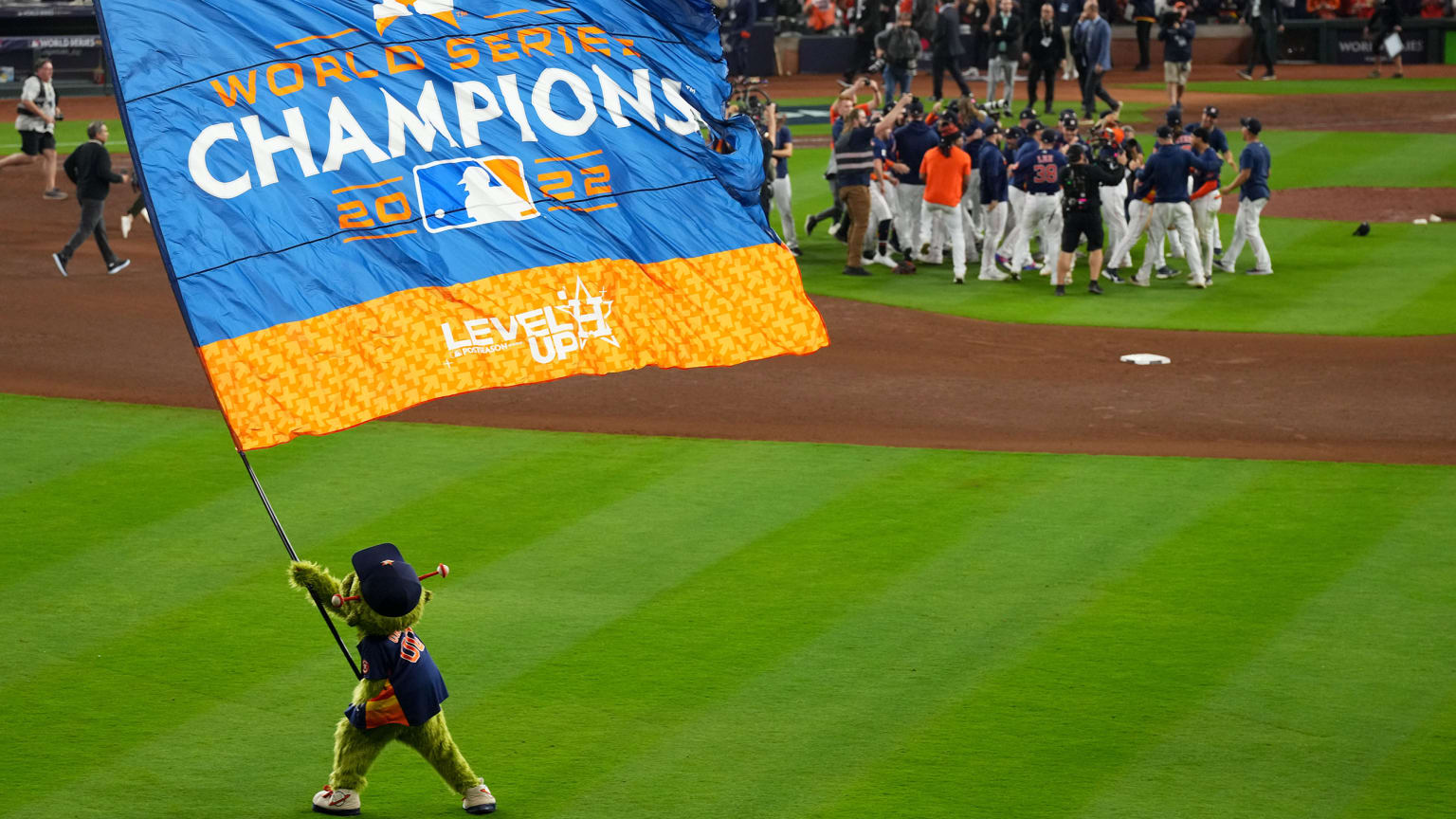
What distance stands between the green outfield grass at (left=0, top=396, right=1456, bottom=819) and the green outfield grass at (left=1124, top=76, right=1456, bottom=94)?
2601 cm

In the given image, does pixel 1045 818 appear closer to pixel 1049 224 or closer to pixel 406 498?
pixel 406 498

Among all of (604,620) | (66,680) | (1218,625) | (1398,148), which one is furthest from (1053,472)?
(1398,148)

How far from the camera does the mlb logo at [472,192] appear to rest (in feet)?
22.9

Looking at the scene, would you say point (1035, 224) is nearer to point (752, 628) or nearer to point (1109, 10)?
point (752, 628)

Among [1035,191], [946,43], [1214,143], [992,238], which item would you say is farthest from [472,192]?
[946,43]

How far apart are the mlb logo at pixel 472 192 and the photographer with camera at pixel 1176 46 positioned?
89.1 feet

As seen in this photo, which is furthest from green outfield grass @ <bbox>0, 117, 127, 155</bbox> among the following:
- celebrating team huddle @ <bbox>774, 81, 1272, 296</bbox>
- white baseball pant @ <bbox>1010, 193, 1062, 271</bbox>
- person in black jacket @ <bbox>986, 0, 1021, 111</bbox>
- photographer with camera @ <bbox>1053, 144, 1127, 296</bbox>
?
photographer with camera @ <bbox>1053, 144, 1127, 296</bbox>

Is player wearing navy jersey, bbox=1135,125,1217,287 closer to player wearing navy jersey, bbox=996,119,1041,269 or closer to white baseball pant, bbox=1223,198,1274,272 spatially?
white baseball pant, bbox=1223,198,1274,272

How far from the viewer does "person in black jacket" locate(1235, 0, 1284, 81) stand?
38469 mm

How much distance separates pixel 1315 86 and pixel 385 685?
3494cm

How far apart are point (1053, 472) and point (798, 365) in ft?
13.7

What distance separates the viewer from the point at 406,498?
12.4 metres

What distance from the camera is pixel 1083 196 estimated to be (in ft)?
63.7

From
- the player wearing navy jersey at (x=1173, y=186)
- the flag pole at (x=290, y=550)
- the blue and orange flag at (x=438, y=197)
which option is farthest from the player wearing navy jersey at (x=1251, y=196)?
the flag pole at (x=290, y=550)
